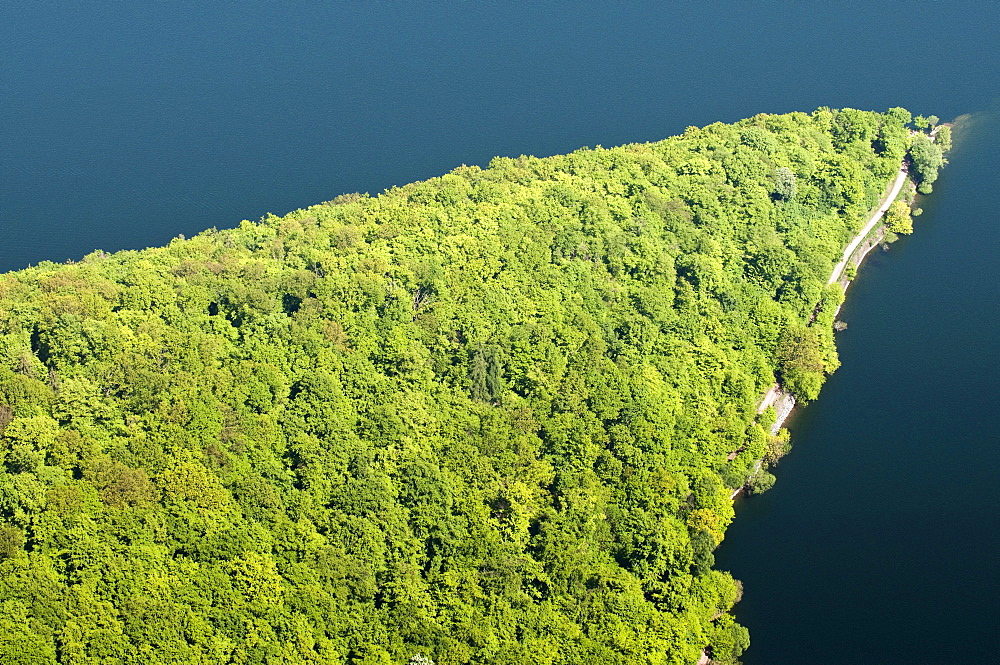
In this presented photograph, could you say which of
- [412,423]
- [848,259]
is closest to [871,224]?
[848,259]

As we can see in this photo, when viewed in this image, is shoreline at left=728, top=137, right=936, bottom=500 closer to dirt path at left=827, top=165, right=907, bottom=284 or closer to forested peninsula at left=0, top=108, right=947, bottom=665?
dirt path at left=827, top=165, right=907, bottom=284

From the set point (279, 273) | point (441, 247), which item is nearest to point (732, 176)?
point (441, 247)

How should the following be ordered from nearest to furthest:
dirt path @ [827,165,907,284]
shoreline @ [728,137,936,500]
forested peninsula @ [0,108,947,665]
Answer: forested peninsula @ [0,108,947,665], shoreline @ [728,137,936,500], dirt path @ [827,165,907,284]

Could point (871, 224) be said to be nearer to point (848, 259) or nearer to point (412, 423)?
point (848, 259)

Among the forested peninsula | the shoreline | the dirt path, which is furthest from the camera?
the dirt path

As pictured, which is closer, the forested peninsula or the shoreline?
the forested peninsula

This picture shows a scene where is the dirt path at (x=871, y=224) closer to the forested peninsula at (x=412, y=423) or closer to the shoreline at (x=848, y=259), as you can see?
the shoreline at (x=848, y=259)

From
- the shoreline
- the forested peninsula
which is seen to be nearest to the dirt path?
the shoreline

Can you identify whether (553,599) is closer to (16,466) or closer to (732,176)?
(16,466)
